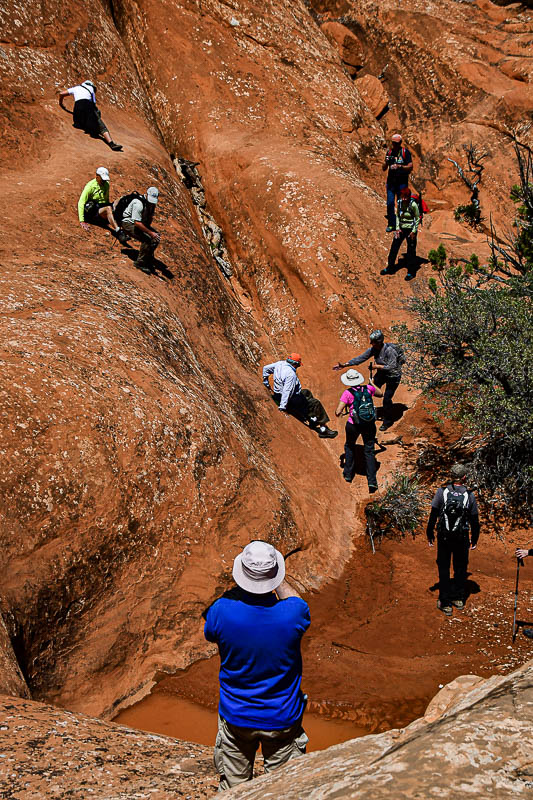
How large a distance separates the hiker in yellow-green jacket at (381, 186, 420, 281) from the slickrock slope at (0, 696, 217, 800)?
41.5 ft

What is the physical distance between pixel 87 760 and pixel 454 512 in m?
5.00

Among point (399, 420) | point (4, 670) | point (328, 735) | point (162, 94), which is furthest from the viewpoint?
point (162, 94)

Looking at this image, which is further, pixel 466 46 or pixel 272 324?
pixel 466 46

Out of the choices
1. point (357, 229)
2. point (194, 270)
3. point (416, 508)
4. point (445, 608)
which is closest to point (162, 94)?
point (357, 229)

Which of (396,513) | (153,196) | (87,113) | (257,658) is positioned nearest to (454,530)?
(396,513)

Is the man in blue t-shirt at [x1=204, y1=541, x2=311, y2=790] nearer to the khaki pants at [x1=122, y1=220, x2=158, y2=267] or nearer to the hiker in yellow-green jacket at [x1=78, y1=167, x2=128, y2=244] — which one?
the khaki pants at [x1=122, y1=220, x2=158, y2=267]

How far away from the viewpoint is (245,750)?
357cm

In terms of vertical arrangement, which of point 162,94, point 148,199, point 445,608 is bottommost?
point 445,608

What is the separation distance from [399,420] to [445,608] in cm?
578

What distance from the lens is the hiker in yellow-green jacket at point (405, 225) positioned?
14570 mm

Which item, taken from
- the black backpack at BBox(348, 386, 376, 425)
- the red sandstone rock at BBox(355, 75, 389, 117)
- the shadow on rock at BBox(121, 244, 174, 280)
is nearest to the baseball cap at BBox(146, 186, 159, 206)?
the shadow on rock at BBox(121, 244, 174, 280)

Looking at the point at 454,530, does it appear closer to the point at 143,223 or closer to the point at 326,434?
the point at 326,434

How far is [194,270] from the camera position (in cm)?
1233

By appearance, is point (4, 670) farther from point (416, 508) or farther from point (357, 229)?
point (357, 229)
